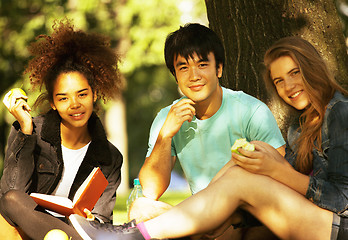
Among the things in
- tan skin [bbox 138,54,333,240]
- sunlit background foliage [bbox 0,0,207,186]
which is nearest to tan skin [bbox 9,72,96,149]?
tan skin [bbox 138,54,333,240]

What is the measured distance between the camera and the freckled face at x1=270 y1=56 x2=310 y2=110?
3.55 metres

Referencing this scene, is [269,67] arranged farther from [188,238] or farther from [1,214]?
[1,214]

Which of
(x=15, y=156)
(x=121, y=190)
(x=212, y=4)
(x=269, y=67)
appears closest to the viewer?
(x=269, y=67)

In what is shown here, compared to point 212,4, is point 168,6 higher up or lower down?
higher up

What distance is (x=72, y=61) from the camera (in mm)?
4285

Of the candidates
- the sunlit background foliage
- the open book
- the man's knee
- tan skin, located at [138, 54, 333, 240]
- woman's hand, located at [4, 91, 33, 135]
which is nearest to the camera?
tan skin, located at [138, 54, 333, 240]

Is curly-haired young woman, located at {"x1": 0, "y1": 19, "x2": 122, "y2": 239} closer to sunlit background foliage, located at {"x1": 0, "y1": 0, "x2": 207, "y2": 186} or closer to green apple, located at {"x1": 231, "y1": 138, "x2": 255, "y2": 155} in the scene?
green apple, located at {"x1": 231, "y1": 138, "x2": 255, "y2": 155}

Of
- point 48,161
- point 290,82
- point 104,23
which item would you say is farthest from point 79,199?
point 104,23

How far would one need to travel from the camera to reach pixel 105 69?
4.38 meters

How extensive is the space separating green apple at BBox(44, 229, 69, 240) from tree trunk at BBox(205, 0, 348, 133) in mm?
2232

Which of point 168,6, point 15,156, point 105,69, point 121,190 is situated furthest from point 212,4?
point 121,190

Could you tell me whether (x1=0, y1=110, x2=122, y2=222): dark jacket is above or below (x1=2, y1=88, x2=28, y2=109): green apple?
below

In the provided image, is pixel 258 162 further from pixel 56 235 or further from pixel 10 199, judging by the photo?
pixel 10 199

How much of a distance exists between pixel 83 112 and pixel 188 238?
1.34 metres
